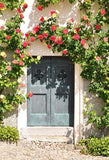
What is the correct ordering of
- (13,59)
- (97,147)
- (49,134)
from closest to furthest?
(97,147) < (13,59) < (49,134)

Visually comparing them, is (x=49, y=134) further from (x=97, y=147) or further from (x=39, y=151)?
(x=97, y=147)

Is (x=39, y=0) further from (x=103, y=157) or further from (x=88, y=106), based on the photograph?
(x=103, y=157)

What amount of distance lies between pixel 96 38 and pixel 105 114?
159 cm

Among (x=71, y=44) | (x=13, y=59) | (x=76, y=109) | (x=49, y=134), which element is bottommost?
(x=49, y=134)

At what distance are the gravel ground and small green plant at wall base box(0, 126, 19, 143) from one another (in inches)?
4.0

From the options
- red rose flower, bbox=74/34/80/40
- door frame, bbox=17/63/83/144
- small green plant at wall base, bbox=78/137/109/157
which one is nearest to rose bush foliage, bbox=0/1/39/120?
door frame, bbox=17/63/83/144

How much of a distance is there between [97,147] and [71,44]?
211 cm

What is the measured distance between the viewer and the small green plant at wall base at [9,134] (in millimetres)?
5164

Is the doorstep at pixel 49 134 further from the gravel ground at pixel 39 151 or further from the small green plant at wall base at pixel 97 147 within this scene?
the small green plant at wall base at pixel 97 147

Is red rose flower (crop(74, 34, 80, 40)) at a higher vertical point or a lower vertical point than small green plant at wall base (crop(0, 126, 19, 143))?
higher

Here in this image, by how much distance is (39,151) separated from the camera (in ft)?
16.6

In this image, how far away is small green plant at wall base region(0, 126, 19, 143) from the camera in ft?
16.9

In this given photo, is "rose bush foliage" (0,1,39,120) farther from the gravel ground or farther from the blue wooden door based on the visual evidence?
the gravel ground

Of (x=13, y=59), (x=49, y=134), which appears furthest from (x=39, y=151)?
(x=13, y=59)
